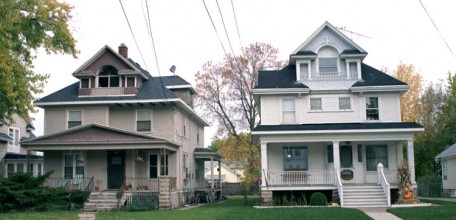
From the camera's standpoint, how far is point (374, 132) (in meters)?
27.1

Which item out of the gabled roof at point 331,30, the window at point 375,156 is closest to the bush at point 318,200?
the window at point 375,156

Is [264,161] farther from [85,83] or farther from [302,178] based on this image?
[85,83]

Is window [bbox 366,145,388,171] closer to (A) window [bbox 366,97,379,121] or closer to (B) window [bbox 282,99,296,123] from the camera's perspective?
(A) window [bbox 366,97,379,121]

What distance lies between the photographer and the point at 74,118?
31.4 metres

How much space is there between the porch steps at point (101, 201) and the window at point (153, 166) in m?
3.13

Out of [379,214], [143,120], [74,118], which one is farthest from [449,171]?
[74,118]

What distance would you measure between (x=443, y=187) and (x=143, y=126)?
23.0m

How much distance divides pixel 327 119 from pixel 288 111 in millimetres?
2123

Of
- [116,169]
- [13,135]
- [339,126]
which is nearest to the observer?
[339,126]

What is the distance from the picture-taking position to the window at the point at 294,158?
29.2 m

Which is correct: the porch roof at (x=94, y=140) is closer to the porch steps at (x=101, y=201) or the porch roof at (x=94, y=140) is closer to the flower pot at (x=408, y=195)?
the porch steps at (x=101, y=201)

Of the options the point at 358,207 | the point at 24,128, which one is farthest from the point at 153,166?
the point at 24,128

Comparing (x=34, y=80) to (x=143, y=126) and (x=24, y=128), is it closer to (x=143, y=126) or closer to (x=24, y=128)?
(x=143, y=126)

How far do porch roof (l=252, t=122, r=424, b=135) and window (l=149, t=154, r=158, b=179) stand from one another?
6.70 m
